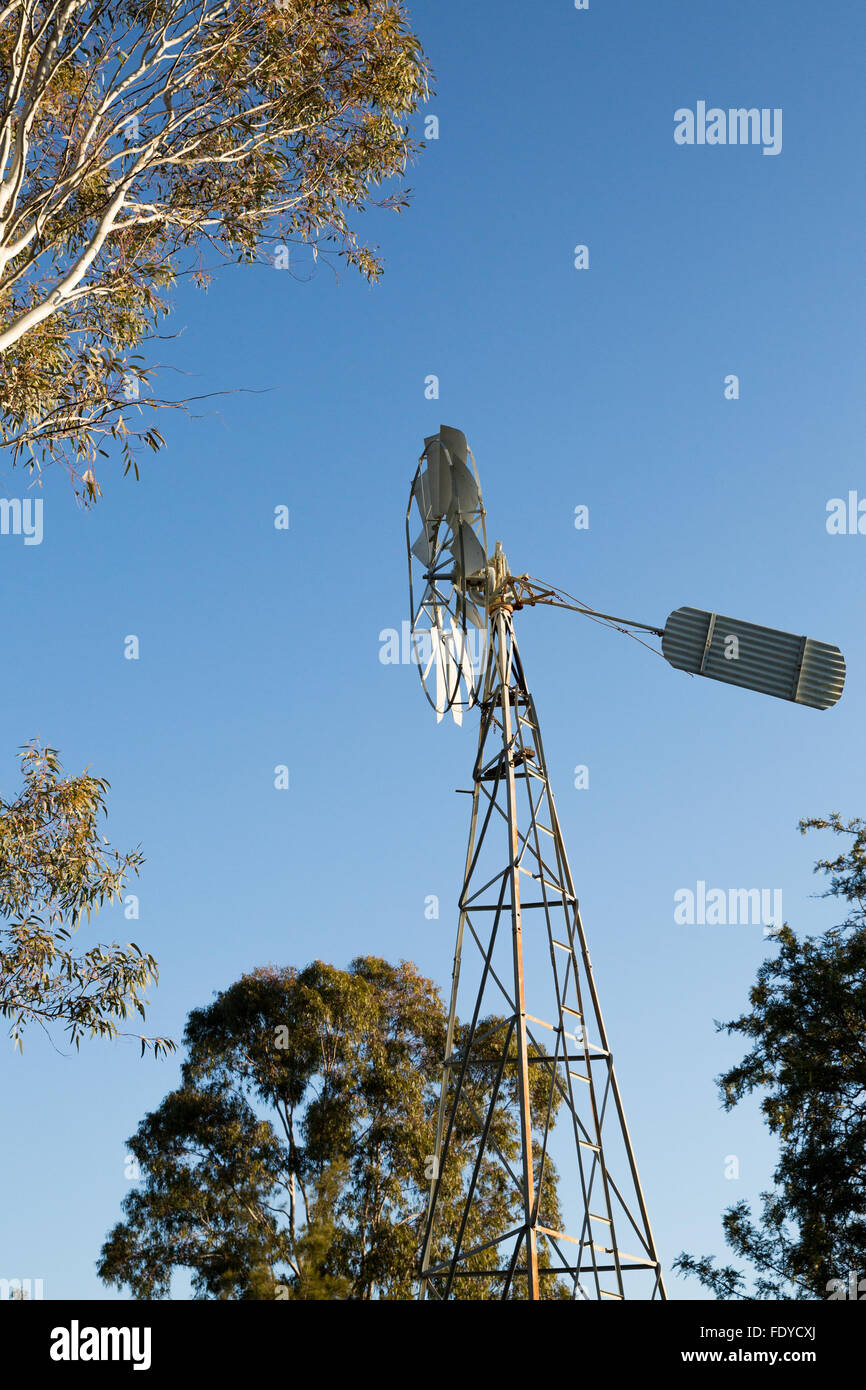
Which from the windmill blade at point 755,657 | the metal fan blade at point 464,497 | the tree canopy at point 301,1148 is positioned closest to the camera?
the windmill blade at point 755,657

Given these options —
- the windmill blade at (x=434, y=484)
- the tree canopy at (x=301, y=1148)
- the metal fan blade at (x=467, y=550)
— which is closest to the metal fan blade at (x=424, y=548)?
the windmill blade at (x=434, y=484)

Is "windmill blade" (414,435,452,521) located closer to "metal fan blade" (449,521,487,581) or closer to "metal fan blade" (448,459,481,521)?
"metal fan blade" (448,459,481,521)

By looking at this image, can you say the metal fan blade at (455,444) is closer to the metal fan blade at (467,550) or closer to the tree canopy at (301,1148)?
the metal fan blade at (467,550)

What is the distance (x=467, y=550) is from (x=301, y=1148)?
464 inches

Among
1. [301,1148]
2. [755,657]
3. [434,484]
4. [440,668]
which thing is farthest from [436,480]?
[301,1148]

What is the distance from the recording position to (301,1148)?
59.7 ft

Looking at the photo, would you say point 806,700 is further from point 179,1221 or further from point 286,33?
point 179,1221

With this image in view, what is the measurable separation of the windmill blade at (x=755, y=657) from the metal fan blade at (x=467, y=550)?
60.5 inches

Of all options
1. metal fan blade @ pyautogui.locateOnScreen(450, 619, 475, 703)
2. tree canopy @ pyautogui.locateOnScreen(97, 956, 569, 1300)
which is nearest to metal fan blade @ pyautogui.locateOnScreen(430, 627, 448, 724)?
metal fan blade @ pyautogui.locateOnScreen(450, 619, 475, 703)

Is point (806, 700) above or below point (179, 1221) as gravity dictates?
above

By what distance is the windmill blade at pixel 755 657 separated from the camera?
8930 millimetres

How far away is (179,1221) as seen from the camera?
17.5 metres
